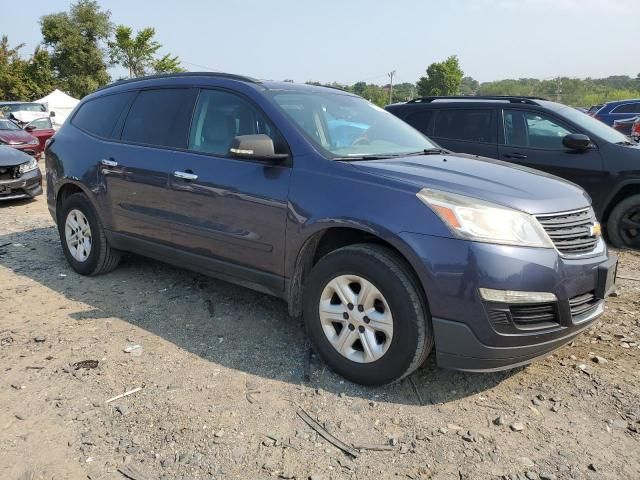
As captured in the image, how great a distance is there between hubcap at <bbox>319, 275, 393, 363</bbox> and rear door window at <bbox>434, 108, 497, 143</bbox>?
436cm

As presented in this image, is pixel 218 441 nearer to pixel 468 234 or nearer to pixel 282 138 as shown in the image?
pixel 468 234

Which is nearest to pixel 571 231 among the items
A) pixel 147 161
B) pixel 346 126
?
pixel 346 126

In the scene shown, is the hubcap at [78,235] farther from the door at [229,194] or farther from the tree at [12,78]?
the tree at [12,78]

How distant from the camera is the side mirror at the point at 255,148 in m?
3.23

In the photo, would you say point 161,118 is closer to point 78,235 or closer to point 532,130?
point 78,235

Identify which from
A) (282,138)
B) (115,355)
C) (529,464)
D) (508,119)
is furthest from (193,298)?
(508,119)

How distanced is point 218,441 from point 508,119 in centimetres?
547

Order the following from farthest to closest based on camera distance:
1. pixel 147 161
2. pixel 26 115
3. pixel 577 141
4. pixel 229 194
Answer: pixel 26 115, pixel 577 141, pixel 147 161, pixel 229 194

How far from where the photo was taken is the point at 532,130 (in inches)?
254

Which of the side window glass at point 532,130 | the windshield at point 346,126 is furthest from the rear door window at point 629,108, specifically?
the windshield at point 346,126

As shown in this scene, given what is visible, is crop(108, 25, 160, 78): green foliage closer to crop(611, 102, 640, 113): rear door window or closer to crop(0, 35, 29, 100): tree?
crop(0, 35, 29, 100): tree

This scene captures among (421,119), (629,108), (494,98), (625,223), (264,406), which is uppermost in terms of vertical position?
(494,98)

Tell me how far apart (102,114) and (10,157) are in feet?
15.2

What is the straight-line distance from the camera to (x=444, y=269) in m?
2.67
